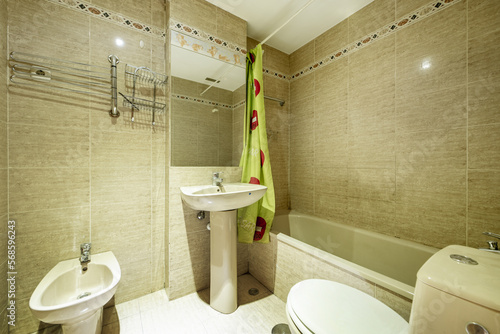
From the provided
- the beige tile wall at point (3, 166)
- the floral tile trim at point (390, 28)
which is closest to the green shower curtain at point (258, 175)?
the floral tile trim at point (390, 28)

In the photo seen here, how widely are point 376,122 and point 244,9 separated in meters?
1.41

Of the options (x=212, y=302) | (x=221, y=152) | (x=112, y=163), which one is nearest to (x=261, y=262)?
(x=212, y=302)

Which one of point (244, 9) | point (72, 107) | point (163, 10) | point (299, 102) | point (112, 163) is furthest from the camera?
point (299, 102)

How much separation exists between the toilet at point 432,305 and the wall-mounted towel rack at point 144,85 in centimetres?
149

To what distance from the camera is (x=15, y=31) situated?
1.08 metres

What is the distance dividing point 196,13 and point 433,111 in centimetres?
180

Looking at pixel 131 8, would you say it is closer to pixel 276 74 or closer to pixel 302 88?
pixel 276 74

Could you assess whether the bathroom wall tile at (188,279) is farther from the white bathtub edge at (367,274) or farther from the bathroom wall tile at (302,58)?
the bathroom wall tile at (302,58)

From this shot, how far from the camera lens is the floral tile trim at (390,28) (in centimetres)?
122

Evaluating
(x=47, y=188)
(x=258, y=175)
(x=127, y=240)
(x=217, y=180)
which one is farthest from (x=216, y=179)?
(x=47, y=188)

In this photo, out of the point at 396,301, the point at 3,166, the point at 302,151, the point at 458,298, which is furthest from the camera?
the point at 302,151

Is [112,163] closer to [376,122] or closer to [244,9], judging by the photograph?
[244,9]

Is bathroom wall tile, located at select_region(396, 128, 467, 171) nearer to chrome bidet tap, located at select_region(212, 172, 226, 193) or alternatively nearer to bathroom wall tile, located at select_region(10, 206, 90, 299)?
chrome bidet tap, located at select_region(212, 172, 226, 193)

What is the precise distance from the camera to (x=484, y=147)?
1.06 metres
